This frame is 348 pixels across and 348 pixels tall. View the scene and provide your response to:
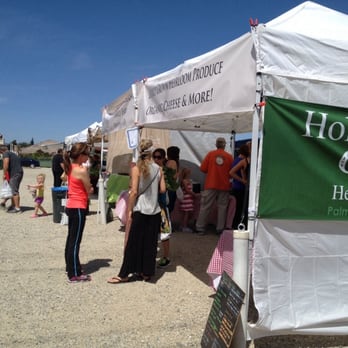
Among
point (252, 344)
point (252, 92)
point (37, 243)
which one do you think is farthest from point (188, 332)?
point (37, 243)

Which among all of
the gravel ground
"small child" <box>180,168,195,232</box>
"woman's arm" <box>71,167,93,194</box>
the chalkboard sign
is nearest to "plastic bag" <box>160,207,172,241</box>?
the gravel ground

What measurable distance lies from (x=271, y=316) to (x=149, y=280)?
188 centimetres

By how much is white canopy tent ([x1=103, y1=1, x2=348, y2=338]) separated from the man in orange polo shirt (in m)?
3.35

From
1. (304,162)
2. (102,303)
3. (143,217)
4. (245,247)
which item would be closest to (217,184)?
(143,217)

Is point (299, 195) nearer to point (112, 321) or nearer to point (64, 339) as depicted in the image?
point (112, 321)

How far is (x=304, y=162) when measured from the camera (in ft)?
9.68

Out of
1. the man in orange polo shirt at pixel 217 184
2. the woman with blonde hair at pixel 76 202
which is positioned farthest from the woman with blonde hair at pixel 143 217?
the man in orange polo shirt at pixel 217 184

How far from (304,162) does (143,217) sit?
1.99m

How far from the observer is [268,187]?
289cm

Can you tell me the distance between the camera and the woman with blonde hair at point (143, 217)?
4.14 meters

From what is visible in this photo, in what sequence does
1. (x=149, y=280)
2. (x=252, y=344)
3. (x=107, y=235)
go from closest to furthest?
(x=252, y=344)
(x=149, y=280)
(x=107, y=235)

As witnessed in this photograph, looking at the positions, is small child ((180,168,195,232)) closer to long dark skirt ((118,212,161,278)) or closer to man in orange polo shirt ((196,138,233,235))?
man in orange polo shirt ((196,138,233,235))

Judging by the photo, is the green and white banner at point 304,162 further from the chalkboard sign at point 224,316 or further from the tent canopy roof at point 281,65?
the chalkboard sign at point 224,316

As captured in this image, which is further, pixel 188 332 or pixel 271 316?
pixel 188 332
